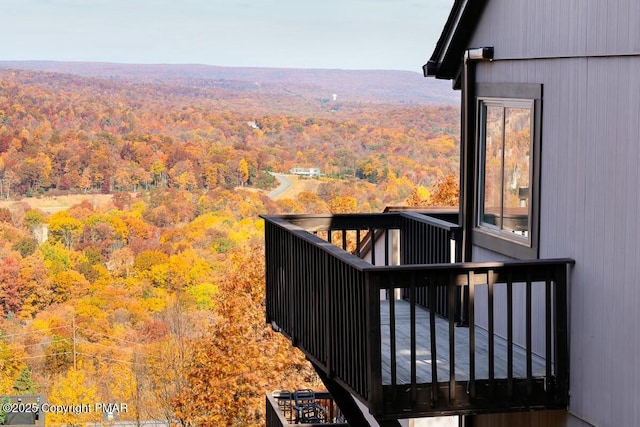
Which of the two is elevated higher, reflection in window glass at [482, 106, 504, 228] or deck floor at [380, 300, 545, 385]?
reflection in window glass at [482, 106, 504, 228]

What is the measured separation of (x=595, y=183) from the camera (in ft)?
20.5

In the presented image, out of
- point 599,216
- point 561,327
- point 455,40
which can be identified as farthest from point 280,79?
point 599,216

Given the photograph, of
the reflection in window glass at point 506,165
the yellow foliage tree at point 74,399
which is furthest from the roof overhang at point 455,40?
the yellow foliage tree at point 74,399

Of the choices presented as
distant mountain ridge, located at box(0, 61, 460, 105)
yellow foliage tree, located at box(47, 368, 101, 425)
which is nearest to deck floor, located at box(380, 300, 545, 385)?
yellow foliage tree, located at box(47, 368, 101, 425)

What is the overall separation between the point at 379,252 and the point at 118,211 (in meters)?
63.4

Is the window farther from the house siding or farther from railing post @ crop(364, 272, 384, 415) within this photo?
railing post @ crop(364, 272, 384, 415)

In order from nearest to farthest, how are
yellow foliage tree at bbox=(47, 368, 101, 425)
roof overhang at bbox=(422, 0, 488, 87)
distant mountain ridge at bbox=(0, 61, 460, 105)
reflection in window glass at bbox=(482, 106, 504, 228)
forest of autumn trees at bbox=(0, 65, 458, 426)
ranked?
reflection in window glass at bbox=(482, 106, 504, 228)
roof overhang at bbox=(422, 0, 488, 87)
yellow foliage tree at bbox=(47, 368, 101, 425)
forest of autumn trees at bbox=(0, 65, 458, 426)
distant mountain ridge at bbox=(0, 61, 460, 105)

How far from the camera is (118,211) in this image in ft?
254

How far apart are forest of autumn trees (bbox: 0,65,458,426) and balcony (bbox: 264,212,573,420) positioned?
1197 inches

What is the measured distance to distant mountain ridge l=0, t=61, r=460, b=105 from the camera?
338ft

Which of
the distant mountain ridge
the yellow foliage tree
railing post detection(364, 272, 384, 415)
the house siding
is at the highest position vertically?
the distant mountain ridge

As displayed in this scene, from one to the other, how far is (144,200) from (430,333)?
7315 centimetres

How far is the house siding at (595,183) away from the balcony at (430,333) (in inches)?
8.3

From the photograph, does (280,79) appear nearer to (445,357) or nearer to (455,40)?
(455,40)
